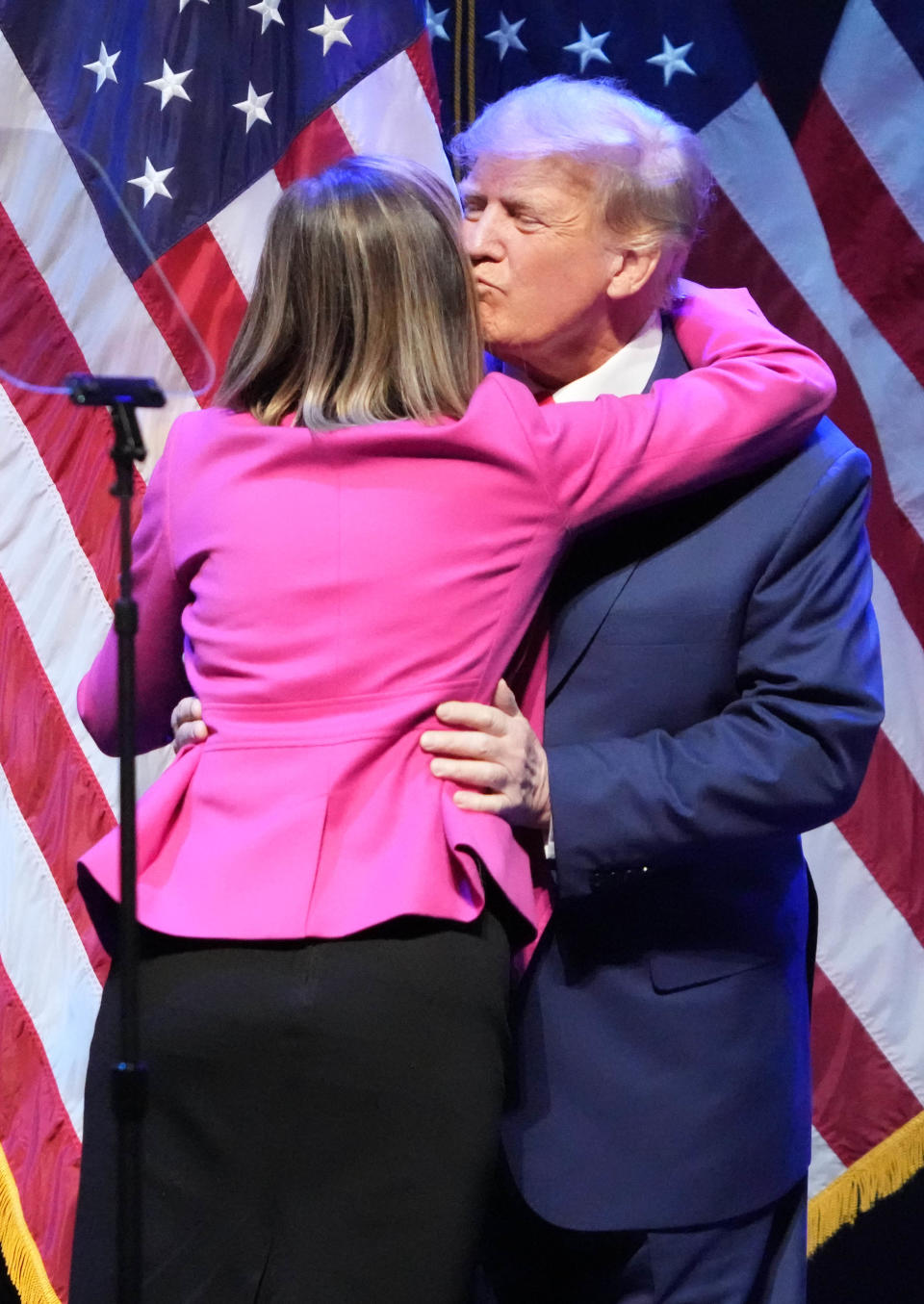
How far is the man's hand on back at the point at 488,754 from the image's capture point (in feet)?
3.91

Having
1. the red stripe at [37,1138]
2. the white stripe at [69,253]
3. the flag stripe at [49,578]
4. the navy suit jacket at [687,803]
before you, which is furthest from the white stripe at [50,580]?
the navy suit jacket at [687,803]

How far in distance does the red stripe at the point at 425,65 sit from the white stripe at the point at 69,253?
0.52 m

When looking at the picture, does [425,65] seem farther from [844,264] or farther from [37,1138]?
[37,1138]

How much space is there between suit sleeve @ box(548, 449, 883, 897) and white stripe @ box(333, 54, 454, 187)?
1060 mm

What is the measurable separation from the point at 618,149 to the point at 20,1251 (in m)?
1.80

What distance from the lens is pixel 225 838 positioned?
1146mm

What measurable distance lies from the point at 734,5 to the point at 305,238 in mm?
1280

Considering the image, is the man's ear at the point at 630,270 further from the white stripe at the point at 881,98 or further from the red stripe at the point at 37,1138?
the red stripe at the point at 37,1138

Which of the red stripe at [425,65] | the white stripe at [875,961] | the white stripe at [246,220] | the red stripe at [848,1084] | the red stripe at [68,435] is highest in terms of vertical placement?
the red stripe at [425,65]

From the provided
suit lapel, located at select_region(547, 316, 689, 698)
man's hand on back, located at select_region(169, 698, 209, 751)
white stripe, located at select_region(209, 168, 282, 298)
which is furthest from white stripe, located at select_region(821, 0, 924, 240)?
man's hand on back, located at select_region(169, 698, 209, 751)

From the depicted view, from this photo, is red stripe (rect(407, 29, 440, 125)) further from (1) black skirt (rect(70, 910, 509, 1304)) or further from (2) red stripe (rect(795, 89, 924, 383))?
(1) black skirt (rect(70, 910, 509, 1304))

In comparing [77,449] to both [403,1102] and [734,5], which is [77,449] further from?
[403,1102]

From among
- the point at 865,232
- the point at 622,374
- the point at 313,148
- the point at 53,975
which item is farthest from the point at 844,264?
the point at 53,975

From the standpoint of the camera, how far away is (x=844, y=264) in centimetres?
230
